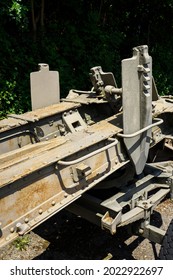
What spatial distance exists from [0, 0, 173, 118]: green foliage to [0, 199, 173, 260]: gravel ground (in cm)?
336

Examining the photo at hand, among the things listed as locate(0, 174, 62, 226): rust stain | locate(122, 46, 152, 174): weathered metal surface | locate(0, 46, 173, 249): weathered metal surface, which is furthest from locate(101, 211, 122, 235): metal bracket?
locate(0, 174, 62, 226): rust stain

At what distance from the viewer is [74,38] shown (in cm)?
885

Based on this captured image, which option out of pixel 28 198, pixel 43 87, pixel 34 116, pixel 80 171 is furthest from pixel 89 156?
pixel 43 87

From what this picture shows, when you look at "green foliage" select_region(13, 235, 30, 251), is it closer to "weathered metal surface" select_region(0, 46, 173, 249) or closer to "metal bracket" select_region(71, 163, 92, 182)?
"weathered metal surface" select_region(0, 46, 173, 249)

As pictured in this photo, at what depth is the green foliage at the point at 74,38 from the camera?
746cm

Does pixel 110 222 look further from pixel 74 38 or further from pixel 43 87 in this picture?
pixel 74 38

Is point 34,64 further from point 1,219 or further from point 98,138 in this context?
point 1,219

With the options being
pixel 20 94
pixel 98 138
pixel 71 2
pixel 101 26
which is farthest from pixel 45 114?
pixel 101 26

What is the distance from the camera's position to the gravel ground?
4336 millimetres

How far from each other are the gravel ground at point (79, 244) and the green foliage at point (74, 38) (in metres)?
3.36

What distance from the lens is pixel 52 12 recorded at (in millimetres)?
9109

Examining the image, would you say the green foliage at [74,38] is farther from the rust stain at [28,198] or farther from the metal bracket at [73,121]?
the rust stain at [28,198]

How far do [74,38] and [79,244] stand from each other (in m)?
5.80
